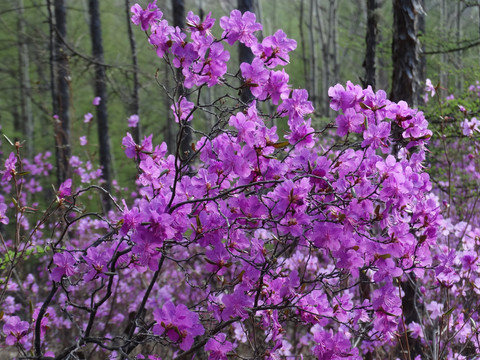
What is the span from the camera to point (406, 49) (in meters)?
3.66

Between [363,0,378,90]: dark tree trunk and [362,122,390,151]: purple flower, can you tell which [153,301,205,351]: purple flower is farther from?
[363,0,378,90]: dark tree trunk

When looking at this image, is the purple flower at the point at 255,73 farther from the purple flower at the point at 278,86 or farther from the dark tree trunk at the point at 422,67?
the dark tree trunk at the point at 422,67

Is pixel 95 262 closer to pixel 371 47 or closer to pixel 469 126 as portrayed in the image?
pixel 469 126

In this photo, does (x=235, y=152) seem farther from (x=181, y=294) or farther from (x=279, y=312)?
(x=181, y=294)

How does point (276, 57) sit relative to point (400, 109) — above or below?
above

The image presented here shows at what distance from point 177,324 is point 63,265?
1.87ft

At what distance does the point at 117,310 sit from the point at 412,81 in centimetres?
494

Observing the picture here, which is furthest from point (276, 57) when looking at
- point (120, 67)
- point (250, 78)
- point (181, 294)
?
point (120, 67)

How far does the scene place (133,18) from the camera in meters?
1.93

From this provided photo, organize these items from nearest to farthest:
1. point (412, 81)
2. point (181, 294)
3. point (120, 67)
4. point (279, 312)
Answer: point (279, 312) → point (412, 81) → point (181, 294) → point (120, 67)

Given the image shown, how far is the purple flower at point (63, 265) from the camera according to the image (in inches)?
68.3

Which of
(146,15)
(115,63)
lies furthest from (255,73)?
(115,63)

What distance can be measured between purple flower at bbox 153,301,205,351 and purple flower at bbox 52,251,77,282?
473 mm

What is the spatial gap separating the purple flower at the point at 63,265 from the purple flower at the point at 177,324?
1.55ft
